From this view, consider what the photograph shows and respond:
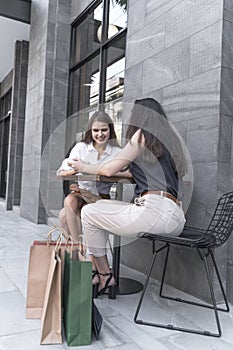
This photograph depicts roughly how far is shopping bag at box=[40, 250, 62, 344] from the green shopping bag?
0.12ft

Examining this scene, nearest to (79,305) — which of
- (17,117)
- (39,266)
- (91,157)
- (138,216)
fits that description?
(39,266)

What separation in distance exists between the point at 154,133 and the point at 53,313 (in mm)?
966

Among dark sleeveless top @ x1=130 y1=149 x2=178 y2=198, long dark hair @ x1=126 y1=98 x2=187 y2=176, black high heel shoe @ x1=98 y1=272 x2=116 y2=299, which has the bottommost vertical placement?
black high heel shoe @ x1=98 y1=272 x2=116 y2=299

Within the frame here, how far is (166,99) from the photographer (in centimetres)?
233

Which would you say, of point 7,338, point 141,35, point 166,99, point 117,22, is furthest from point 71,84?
point 7,338

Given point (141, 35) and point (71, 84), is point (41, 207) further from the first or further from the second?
point (141, 35)

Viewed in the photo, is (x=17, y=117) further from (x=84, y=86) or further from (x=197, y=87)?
(x=197, y=87)

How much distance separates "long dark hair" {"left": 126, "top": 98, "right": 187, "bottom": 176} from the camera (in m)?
1.64

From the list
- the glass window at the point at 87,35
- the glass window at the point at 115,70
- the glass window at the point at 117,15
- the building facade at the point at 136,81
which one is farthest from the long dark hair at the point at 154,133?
the glass window at the point at 87,35

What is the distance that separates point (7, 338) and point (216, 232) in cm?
109

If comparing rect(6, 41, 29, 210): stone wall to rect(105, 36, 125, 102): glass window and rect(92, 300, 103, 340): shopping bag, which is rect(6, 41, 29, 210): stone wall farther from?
rect(92, 300, 103, 340): shopping bag

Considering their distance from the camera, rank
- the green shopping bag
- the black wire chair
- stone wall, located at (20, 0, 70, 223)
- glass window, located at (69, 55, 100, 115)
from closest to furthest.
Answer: the green shopping bag < the black wire chair < glass window, located at (69, 55, 100, 115) < stone wall, located at (20, 0, 70, 223)

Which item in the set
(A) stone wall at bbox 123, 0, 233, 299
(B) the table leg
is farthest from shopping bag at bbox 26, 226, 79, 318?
(A) stone wall at bbox 123, 0, 233, 299

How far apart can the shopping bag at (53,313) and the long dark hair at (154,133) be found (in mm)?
721
